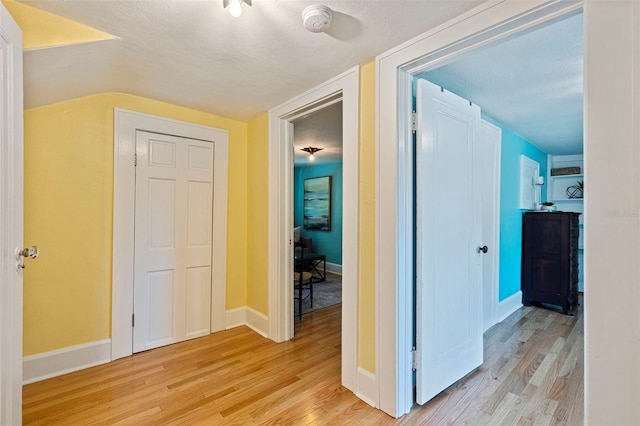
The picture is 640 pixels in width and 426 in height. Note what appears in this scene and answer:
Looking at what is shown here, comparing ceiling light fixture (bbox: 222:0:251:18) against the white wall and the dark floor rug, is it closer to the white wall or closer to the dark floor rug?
the white wall

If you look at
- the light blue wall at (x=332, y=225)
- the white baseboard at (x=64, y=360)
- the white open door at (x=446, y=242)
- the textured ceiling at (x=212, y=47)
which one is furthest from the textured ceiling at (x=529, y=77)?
the white baseboard at (x=64, y=360)

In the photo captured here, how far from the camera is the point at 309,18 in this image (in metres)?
1.28

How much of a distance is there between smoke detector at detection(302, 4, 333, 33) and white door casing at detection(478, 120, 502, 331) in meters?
2.15

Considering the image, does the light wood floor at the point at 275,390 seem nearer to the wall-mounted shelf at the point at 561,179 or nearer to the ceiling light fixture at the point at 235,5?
the ceiling light fixture at the point at 235,5

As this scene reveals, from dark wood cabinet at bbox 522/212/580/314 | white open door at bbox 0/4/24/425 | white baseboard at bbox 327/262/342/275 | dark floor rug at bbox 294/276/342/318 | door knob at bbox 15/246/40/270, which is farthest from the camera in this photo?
white baseboard at bbox 327/262/342/275

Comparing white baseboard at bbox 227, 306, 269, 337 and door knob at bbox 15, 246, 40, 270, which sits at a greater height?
door knob at bbox 15, 246, 40, 270

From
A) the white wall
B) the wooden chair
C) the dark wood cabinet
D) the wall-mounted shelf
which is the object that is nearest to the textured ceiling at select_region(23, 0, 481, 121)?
the white wall

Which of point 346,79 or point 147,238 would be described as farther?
point 147,238

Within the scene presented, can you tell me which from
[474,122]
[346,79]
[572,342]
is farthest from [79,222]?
[572,342]

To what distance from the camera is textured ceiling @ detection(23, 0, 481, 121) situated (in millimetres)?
1280

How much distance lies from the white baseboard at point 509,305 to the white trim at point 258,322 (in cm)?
258

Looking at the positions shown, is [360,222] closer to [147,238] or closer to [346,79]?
[346,79]

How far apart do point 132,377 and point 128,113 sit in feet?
6.81

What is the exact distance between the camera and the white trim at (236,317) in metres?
2.90
